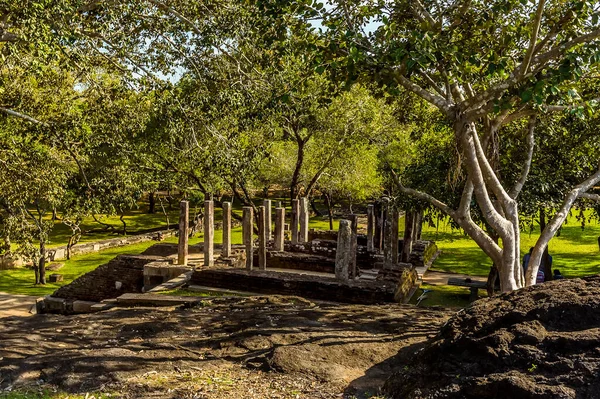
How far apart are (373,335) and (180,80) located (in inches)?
280

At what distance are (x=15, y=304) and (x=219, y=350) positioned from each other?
44.4 feet

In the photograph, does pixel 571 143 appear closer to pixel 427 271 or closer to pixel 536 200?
pixel 536 200

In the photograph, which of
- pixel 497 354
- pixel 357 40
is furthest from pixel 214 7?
pixel 497 354

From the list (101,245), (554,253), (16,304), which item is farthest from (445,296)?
(101,245)

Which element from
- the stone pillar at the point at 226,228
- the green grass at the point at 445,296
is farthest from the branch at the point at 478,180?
the stone pillar at the point at 226,228

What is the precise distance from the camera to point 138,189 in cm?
1204

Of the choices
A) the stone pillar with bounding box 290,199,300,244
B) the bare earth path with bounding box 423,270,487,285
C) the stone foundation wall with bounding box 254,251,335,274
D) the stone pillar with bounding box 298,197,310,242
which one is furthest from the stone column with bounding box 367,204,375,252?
the stone foundation wall with bounding box 254,251,335,274

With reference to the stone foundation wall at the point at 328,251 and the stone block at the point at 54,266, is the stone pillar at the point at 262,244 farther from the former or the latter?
the stone block at the point at 54,266

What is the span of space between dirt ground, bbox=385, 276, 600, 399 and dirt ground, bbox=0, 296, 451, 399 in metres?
0.99

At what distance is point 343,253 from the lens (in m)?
13.8

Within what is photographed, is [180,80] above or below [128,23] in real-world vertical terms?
below

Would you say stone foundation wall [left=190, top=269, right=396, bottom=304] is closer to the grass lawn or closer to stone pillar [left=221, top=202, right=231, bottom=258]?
stone pillar [left=221, top=202, right=231, bottom=258]

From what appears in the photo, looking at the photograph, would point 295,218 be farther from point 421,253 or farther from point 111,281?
point 111,281

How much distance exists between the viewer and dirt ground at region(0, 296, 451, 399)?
5980 millimetres
